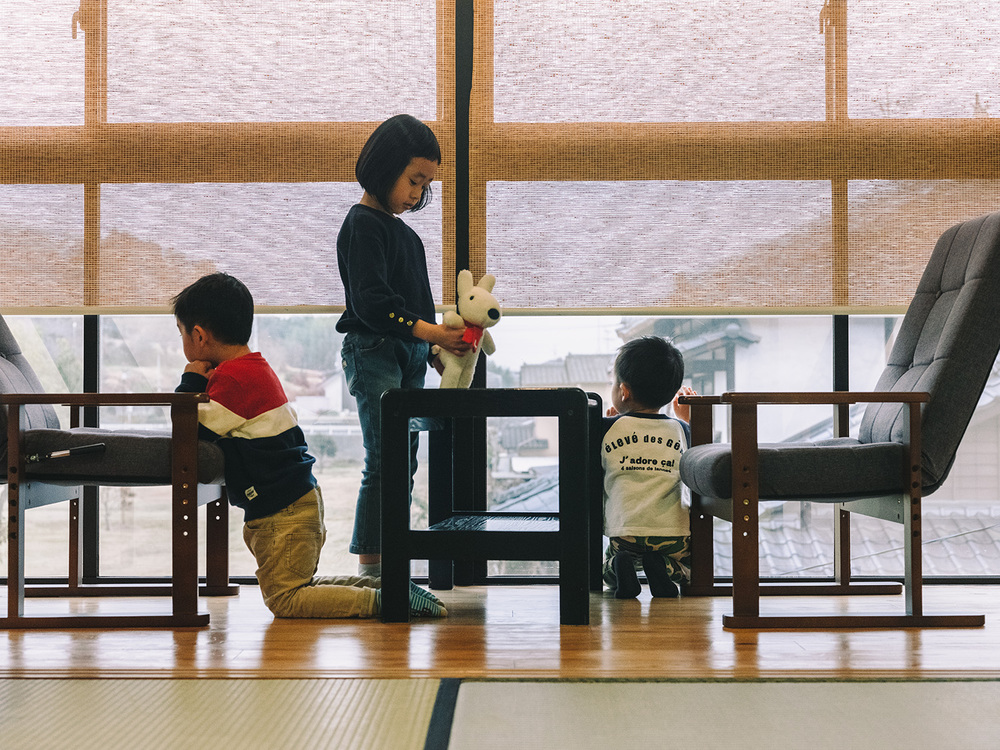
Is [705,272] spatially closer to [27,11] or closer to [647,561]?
[647,561]

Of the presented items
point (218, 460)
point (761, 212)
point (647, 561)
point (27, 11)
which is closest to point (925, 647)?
point (647, 561)

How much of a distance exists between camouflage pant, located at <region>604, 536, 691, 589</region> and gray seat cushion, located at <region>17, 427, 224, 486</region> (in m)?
1.08

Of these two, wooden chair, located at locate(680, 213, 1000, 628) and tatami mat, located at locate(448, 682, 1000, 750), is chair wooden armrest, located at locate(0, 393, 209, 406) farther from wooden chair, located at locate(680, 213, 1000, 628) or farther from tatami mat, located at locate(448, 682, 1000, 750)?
wooden chair, located at locate(680, 213, 1000, 628)

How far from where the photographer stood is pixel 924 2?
249 cm

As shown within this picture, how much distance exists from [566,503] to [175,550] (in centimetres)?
90

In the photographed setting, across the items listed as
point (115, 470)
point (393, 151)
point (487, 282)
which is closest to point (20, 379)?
point (115, 470)

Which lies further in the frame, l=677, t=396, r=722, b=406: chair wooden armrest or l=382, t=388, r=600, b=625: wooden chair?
l=677, t=396, r=722, b=406: chair wooden armrest

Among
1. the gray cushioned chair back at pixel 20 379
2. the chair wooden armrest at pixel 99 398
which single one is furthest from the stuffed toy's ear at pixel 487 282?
the gray cushioned chair back at pixel 20 379

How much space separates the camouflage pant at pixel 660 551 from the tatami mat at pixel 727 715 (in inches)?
32.3

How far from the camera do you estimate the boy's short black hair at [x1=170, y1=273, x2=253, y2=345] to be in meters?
1.98

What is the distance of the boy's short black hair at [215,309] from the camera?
1.98m

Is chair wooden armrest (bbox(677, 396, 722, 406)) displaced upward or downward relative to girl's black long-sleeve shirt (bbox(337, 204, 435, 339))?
downward

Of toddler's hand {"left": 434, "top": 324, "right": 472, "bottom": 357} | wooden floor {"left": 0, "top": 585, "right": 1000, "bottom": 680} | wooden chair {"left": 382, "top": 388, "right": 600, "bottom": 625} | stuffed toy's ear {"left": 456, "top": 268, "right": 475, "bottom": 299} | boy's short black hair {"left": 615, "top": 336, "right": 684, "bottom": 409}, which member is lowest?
wooden floor {"left": 0, "top": 585, "right": 1000, "bottom": 680}

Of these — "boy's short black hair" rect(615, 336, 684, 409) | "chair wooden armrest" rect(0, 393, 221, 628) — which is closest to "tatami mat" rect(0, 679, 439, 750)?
"chair wooden armrest" rect(0, 393, 221, 628)
